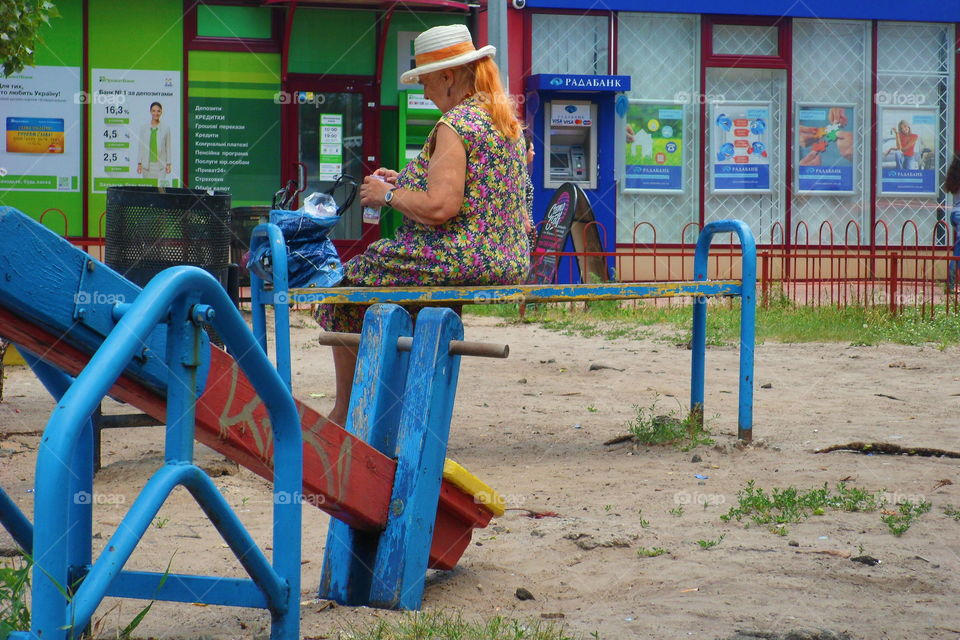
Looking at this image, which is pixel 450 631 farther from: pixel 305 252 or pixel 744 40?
pixel 744 40

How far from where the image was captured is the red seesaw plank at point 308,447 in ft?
6.63

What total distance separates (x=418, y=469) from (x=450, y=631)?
54cm

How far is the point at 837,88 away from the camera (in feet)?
48.1

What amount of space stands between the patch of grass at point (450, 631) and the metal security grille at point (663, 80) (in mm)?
11625

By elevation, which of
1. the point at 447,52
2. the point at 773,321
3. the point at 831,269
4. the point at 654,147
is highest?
the point at 654,147

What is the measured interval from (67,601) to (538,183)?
12.6 m

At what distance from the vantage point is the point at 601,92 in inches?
537

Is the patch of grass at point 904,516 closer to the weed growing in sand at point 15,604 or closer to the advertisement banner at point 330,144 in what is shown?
the weed growing in sand at point 15,604

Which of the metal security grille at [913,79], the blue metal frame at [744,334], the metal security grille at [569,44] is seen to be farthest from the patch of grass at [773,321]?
the metal security grille at [913,79]

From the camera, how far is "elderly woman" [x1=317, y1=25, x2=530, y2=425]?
448cm

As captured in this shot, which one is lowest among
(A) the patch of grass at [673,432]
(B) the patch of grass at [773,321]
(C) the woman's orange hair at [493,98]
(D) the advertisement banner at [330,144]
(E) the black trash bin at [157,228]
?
(A) the patch of grass at [673,432]

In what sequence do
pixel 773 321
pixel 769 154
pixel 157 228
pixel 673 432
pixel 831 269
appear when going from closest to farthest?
→ pixel 673 432 < pixel 157 228 < pixel 773 321 < pixel 831 269 < pixel 769 154

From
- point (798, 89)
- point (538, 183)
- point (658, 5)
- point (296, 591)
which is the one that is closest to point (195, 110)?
point (538, 183)

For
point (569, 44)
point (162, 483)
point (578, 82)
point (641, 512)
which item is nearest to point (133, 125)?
point (578, 82)
